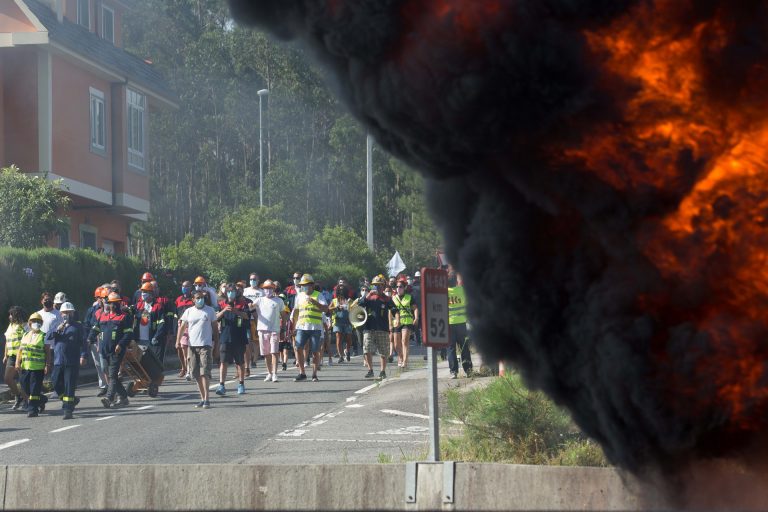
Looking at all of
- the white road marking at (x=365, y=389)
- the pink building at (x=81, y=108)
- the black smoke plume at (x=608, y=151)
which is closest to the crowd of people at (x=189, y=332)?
the white road marking at (x=365, y=389)

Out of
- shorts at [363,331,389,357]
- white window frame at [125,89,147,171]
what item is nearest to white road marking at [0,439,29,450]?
shorts at [363,331,389,357]

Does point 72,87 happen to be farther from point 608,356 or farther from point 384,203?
point 384,203

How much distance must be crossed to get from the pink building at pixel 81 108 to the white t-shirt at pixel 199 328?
1212 centimetres

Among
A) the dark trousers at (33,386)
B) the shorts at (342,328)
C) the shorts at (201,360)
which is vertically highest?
the shorts at (342,328)

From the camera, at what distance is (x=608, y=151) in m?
5.89

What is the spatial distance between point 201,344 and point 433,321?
846 centimetres

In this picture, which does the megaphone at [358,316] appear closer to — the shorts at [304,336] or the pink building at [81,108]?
the shorts at [304,336]

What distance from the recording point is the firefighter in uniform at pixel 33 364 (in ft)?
57.2

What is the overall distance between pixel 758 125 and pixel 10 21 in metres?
25.7

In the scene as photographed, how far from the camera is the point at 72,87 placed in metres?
30.2

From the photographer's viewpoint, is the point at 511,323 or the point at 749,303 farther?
the point at 511,323

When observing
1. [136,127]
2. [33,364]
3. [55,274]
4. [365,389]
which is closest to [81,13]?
[136,127]

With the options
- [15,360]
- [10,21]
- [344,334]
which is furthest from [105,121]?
[15,360]

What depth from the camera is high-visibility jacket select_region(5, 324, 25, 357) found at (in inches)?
714
